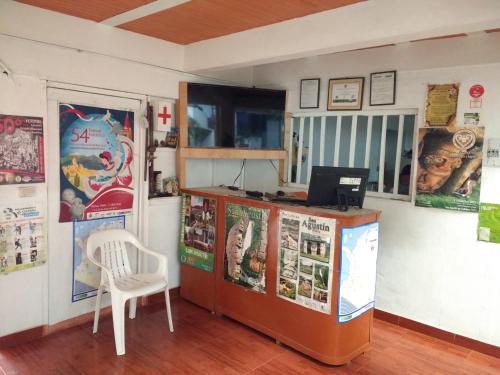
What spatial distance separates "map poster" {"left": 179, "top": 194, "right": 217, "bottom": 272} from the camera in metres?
3.69

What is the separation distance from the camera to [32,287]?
3.11 metres

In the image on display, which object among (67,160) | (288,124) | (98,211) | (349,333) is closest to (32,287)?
(98,211)

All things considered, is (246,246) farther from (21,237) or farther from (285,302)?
(21,237)

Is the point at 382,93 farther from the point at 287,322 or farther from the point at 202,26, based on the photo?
the point at 287,322

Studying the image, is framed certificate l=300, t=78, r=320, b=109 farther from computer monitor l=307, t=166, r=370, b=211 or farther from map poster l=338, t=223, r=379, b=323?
map poster l=338, t=223, r=379, b=323

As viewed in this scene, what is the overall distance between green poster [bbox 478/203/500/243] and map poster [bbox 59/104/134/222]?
2994 millimetres

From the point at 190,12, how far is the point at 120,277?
2213 mm

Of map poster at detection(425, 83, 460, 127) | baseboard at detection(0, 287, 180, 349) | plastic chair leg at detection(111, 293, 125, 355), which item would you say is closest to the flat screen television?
map poster at detection(425, 83, 460, 127)

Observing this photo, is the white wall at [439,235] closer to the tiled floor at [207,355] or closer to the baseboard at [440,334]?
the baseboard at [440,334]

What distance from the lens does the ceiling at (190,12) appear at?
2.71 metres

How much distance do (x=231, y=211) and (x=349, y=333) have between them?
4.48 feet

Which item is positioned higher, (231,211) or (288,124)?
(288,124)

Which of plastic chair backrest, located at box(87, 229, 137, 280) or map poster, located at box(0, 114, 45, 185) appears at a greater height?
map poster, located at box(0, 114, 45, 185)

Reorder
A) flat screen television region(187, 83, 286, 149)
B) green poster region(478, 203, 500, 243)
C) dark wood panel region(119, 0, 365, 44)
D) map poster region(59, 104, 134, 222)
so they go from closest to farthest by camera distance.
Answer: dark wood panel region(119, 0, 365, 44) < green poster region(478, 203, 500, 243) < map poster region(59, 104, 134, 222) < flat screen television region(187, 83, 286, 149)
